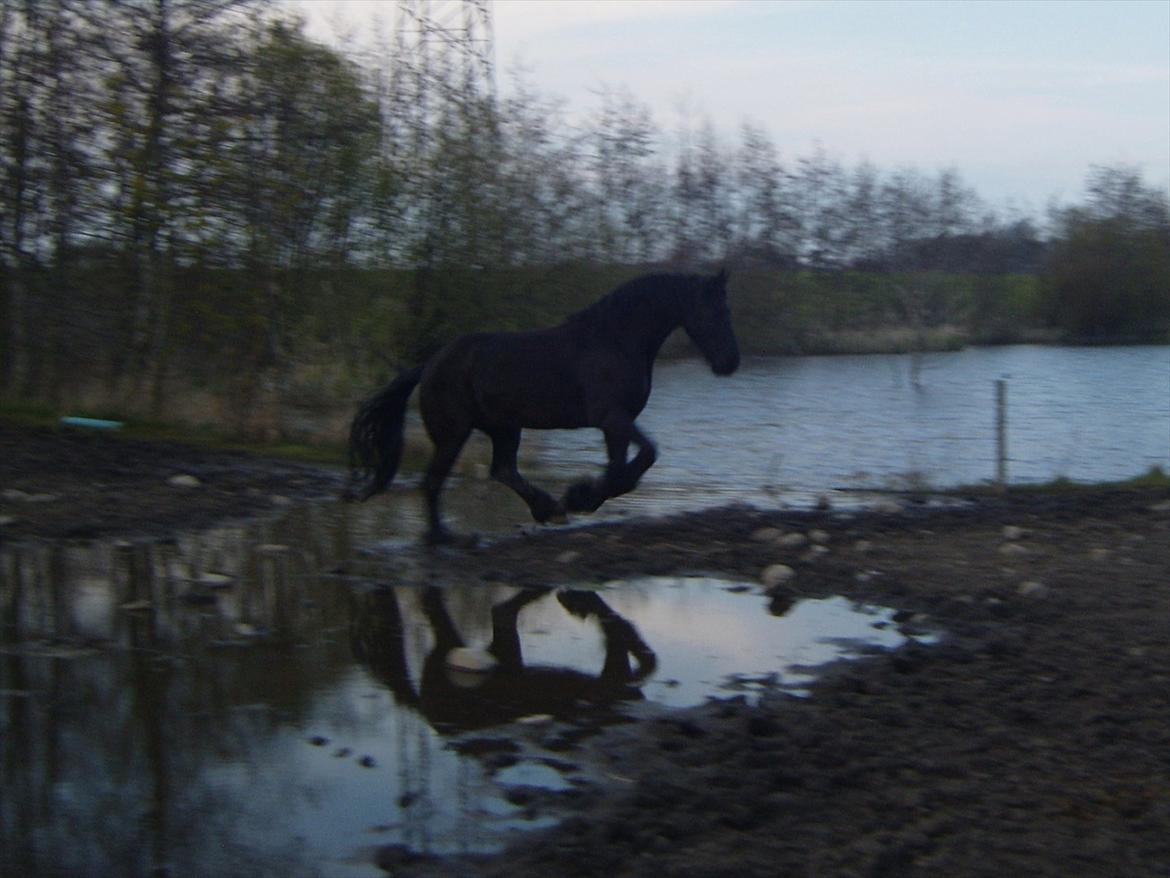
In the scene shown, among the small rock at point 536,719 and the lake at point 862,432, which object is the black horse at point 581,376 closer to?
the lake at point 862,432

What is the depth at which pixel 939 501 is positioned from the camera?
11234mm

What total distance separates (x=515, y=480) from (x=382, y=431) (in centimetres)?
119

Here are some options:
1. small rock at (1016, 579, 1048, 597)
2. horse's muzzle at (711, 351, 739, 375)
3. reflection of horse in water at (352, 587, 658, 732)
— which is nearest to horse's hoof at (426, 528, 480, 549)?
reflection of horse in water at (352, 587, 658, 732)

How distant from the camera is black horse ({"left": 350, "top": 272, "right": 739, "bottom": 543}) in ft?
29.2

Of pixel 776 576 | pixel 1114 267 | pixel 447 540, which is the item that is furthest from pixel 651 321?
pixel 1114 267

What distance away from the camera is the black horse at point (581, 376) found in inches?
350

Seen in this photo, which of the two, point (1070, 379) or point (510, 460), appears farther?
point (1070, 379)

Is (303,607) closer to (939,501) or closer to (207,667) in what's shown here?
(207,667)

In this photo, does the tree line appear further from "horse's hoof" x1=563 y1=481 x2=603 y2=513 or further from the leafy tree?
the leafy tree

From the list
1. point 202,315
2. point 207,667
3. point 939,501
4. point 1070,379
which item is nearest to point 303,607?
point 207,667

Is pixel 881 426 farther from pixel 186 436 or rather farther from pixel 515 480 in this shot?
pixel 515 480

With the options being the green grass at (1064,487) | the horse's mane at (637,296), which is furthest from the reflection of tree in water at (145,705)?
the green grass at (1064,487)

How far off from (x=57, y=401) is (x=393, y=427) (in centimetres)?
633

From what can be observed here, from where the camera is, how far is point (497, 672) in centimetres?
605
